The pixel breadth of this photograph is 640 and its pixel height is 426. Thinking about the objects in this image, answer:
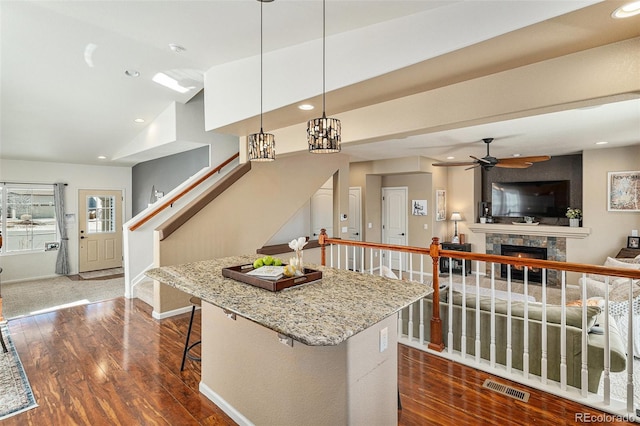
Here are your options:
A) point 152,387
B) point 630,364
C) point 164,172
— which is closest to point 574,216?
point 630,364

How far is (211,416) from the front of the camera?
2303mm

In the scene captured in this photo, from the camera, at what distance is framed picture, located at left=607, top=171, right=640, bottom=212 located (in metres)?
5.76

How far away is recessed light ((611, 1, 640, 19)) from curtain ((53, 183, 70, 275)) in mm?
9422

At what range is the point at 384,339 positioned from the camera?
1.86 metres

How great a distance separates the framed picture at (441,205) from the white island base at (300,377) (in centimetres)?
630

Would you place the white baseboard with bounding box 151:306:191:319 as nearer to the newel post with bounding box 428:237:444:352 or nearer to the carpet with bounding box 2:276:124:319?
the carpet with bounding box 2:276:124:319

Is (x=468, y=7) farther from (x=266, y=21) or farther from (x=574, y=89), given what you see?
(x=266, y=21)

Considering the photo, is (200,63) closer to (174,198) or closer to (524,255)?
(174,198)

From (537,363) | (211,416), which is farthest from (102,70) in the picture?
(537,363)

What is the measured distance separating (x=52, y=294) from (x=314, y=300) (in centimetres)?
631

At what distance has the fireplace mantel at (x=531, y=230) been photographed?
20.8 ft

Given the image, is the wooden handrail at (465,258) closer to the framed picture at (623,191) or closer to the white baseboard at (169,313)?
the white baseboard at (169,313)

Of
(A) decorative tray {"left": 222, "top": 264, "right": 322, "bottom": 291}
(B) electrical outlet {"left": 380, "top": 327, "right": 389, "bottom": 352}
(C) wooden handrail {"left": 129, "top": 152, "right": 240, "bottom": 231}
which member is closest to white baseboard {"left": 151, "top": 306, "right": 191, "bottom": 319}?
(C) wooden handrail {"left": 129, "top": 152, "right": 240, "bottom": 231}

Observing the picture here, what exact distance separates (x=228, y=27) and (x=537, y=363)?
3.92 meters
